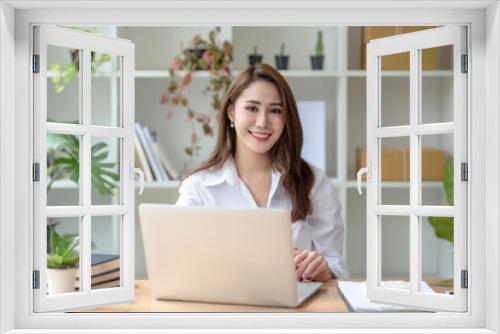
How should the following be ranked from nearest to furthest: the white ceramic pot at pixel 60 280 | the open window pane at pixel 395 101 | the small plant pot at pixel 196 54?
the white ceramic pot at pixel 60 280, the small plant pot at pixel 196 54, the open window pane at pixel 395 101

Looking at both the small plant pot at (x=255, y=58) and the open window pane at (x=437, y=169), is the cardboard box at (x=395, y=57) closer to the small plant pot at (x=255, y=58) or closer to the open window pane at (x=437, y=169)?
the open window pane at (x=437, y=169)

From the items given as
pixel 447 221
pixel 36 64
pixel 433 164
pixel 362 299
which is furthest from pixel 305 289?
pixel 433 164

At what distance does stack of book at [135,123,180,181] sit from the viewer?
381cm

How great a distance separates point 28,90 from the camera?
1588mm

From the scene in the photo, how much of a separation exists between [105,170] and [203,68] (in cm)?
82

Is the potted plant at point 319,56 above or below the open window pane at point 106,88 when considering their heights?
above

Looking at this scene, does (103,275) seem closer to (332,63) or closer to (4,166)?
(4,166)

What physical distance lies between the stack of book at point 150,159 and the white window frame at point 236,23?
7.28ft

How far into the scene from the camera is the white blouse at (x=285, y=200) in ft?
9.80

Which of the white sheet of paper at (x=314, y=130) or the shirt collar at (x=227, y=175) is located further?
the white sheet of paper at (x=314, y=130)

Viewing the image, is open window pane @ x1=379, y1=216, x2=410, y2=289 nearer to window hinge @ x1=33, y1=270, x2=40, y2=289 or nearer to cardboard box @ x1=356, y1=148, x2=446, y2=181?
cardboard box @ x1=356, y1=148, x2=446, y2=181

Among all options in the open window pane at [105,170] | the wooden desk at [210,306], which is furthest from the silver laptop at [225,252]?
the open window pane at [105,170]

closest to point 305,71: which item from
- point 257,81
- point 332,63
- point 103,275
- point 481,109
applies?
point 332,63

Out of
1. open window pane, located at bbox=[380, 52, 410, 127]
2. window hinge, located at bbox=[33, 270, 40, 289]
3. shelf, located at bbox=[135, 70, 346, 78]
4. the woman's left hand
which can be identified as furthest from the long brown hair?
window hinge, located at bbox=[33, 270, 40, 289]
